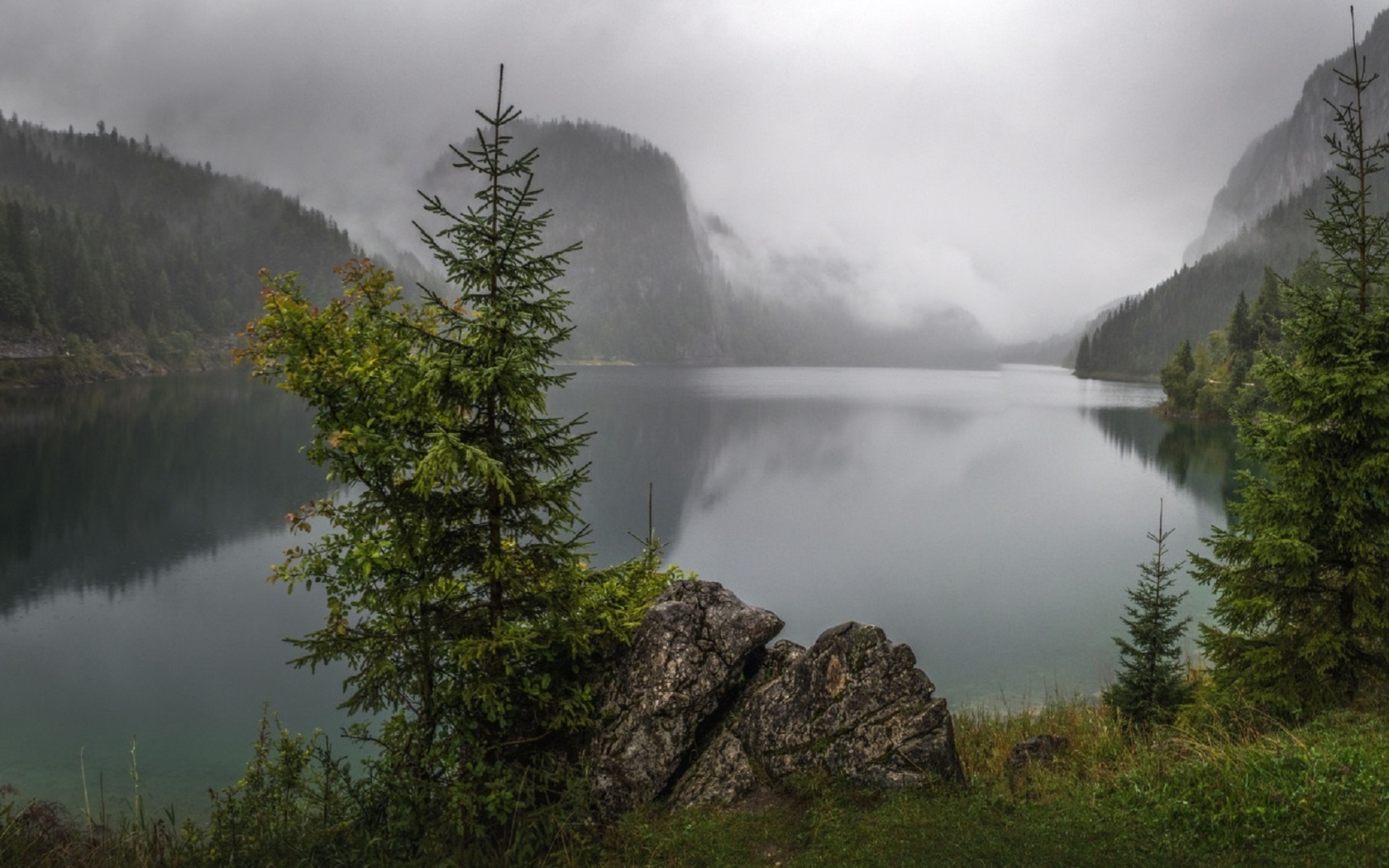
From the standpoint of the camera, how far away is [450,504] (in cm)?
844

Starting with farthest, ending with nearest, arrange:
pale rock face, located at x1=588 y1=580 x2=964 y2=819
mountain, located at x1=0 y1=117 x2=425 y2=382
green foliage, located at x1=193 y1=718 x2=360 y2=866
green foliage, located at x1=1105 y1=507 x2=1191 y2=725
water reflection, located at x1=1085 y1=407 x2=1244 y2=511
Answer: mountain, located at x1=0 y1=117 x2=425 y2=382
water reflection, located at x1=1085 y1=407 x2=1244 y2=511
green foliage, located at x1=1105 y1=507 x2=1191 y2=725
pale rock face, located at x1=588 y1=580 x2=964 y2=819
green foliage, located at x1=193 y1=718 x2=360 y2=866

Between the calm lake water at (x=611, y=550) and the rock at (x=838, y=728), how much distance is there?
18.3 feet

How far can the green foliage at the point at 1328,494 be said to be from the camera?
10820mm

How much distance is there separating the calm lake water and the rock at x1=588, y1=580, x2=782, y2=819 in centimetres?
434

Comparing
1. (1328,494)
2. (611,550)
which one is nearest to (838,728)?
(1328,494)

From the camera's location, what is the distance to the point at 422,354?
8.44 m

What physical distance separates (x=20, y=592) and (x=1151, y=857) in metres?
36.7

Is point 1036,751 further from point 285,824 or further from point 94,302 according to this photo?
point 94,302

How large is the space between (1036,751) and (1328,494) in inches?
238

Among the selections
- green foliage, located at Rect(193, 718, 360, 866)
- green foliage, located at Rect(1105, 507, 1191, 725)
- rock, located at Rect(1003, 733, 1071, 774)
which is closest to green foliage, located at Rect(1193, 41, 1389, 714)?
green foliage, located at Rect(1105, 507, 1191, 725)

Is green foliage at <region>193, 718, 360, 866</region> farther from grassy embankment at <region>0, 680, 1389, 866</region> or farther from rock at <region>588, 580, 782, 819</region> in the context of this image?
rock at <region>588, 580, 782, 819</region>

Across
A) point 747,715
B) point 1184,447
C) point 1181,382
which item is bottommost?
point 1184,447

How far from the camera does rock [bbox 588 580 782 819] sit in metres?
9.23

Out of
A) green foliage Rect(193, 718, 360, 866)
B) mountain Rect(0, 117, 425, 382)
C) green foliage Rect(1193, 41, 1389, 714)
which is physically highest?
mountain Rect(0, 117, 425, 382)
